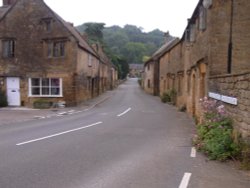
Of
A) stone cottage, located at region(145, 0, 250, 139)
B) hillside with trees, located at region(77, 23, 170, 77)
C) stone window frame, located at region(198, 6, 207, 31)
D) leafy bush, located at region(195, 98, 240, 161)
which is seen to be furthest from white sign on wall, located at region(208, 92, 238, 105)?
hillside with trees, located at region(77, 23, 170, 77)

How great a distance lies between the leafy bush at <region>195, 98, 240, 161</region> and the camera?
1016cm

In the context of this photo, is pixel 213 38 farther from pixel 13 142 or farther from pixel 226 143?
pixel 13 142

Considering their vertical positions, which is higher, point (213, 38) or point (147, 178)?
point (213, 38)

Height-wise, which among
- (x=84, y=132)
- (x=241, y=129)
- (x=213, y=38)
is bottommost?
(x=84, y=132)

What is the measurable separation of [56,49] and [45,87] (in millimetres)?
3451

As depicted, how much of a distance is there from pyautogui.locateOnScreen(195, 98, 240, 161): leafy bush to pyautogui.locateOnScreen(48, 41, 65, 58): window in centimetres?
2169

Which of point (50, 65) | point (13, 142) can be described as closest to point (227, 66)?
point (13, 142)

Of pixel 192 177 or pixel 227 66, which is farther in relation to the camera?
pixel 227 66

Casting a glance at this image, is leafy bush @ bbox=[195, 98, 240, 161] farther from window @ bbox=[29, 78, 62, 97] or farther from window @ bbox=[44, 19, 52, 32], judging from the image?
window @ bbox=[44, 19, 52, 32]

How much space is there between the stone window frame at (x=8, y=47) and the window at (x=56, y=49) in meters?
3.41

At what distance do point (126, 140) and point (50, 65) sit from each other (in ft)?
70.0

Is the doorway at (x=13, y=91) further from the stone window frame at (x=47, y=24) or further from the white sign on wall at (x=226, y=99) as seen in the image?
the white sign on wall at (x=226, y=99)

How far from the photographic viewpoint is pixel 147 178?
7863 millimetres

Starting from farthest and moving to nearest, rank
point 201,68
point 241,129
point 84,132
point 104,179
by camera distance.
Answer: point 201,68 → point 84,132 → point 241,129 → point 104,179
